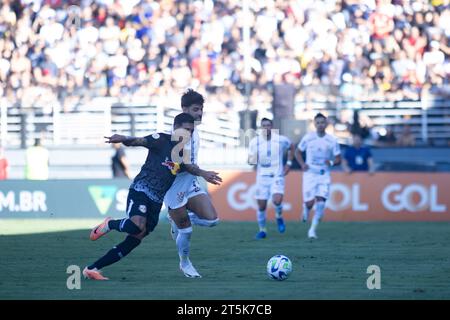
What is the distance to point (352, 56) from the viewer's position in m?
30.6

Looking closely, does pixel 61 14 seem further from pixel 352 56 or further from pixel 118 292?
pixel 118 292

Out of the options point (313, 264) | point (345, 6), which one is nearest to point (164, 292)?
point (313, 264)

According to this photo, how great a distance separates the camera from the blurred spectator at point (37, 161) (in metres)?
28.5

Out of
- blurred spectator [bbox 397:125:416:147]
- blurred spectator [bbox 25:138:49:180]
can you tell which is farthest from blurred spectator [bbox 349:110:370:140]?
blurred spectator [bbox 25:138:49:180]

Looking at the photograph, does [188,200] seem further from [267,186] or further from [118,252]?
[267,186]

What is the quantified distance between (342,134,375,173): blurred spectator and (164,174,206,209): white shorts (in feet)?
41.5

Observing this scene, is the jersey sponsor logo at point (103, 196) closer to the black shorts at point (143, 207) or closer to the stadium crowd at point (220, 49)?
the stadium crowd at point (220, 49)

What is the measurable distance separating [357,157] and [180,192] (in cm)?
1309

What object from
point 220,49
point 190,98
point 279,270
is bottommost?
point 279,270

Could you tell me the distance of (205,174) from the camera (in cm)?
1320

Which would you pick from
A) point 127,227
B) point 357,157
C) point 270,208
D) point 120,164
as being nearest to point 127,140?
point 127,227

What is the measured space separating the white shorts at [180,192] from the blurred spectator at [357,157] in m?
Result: 12.6

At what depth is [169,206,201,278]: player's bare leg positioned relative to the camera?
1402 centimetres

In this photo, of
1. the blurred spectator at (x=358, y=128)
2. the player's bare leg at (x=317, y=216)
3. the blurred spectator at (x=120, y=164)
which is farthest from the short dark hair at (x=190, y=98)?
the blurred spectator at (x=358, y=128)
